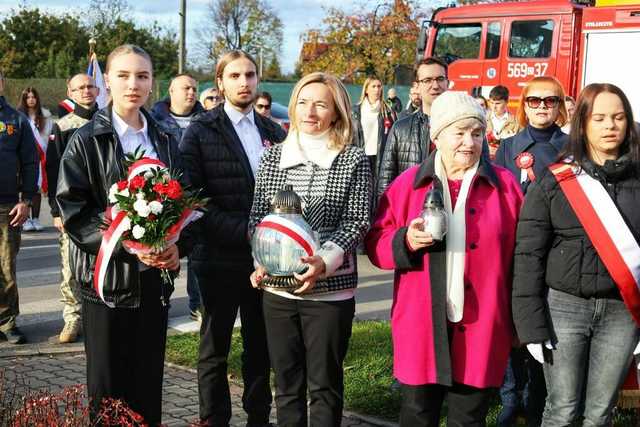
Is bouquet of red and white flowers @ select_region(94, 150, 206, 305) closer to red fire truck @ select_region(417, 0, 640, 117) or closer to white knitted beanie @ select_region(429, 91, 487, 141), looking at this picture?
white knitted beanie @ select_region(429, 91, 487, 141)

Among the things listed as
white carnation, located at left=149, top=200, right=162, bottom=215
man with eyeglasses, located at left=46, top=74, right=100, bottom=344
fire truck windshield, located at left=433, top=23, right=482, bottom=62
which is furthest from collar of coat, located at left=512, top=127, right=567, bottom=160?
fire truck windshield, located at left=433, top=23, right=482, bottom=62

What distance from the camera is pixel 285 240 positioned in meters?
3.90

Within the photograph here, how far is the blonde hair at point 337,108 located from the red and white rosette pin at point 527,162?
1.37 metres

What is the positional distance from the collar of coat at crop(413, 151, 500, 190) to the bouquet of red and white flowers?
42.9 inches

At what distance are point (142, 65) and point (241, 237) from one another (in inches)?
43.4

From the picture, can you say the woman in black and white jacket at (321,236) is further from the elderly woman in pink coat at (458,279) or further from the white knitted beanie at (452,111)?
the white knitted beanie at (452,111)

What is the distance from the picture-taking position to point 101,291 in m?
4.00

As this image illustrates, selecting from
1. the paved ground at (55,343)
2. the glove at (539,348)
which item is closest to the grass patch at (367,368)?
the paved ground at (55,343)

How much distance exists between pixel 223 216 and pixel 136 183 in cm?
98

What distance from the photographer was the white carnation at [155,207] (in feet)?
12.4

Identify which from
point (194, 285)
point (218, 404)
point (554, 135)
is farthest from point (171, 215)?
point (194, 285)

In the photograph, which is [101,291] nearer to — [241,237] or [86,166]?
[86,166]

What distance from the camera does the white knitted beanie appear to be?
3.87m

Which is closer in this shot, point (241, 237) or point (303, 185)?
point (303, 185)
